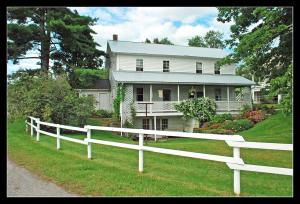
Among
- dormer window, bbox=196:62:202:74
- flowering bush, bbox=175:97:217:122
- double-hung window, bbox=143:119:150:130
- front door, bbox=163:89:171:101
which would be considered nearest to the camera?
flowering bush, bbox=175:97:217:122

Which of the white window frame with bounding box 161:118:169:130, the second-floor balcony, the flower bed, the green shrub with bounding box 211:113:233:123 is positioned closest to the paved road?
the flower bed

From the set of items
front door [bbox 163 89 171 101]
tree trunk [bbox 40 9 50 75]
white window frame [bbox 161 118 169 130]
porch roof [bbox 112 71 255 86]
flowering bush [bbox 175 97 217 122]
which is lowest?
white window frame [bbox 161 118 169 130]

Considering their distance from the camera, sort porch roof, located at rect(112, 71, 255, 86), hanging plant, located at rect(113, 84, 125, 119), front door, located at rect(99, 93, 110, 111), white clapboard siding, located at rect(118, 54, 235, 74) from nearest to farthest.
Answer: hanging plant, located at rect(113, 84, 125, 119)
porch roof, located at rect(112, 71, 255, 86)
white clapboard siding, located at rect(118, 54, 235, 74)
front door, located at rect(99, 93, 110, 111)

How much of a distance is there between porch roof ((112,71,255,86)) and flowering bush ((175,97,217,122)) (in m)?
2.02

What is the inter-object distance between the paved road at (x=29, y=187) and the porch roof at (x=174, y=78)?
16931 millimetres

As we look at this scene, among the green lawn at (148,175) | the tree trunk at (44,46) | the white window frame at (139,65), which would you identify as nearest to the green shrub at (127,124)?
the white window frame at (139,65)

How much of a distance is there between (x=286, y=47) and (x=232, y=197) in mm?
10547

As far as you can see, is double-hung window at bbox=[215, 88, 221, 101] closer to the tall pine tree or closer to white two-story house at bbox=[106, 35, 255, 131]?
white two-story house at bbox=[106, 35, 255, 131]

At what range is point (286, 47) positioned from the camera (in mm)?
13891

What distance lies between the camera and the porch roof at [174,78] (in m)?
24.8

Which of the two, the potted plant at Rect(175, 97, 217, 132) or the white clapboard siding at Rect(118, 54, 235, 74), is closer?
the potted plant at Rect(175, 97, 217, 132)

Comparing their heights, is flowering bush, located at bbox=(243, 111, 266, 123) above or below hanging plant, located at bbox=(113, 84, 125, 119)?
below

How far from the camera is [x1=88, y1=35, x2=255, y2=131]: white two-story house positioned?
81.1 feet

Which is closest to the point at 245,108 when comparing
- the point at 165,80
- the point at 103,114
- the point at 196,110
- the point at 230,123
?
the point at 196,110
